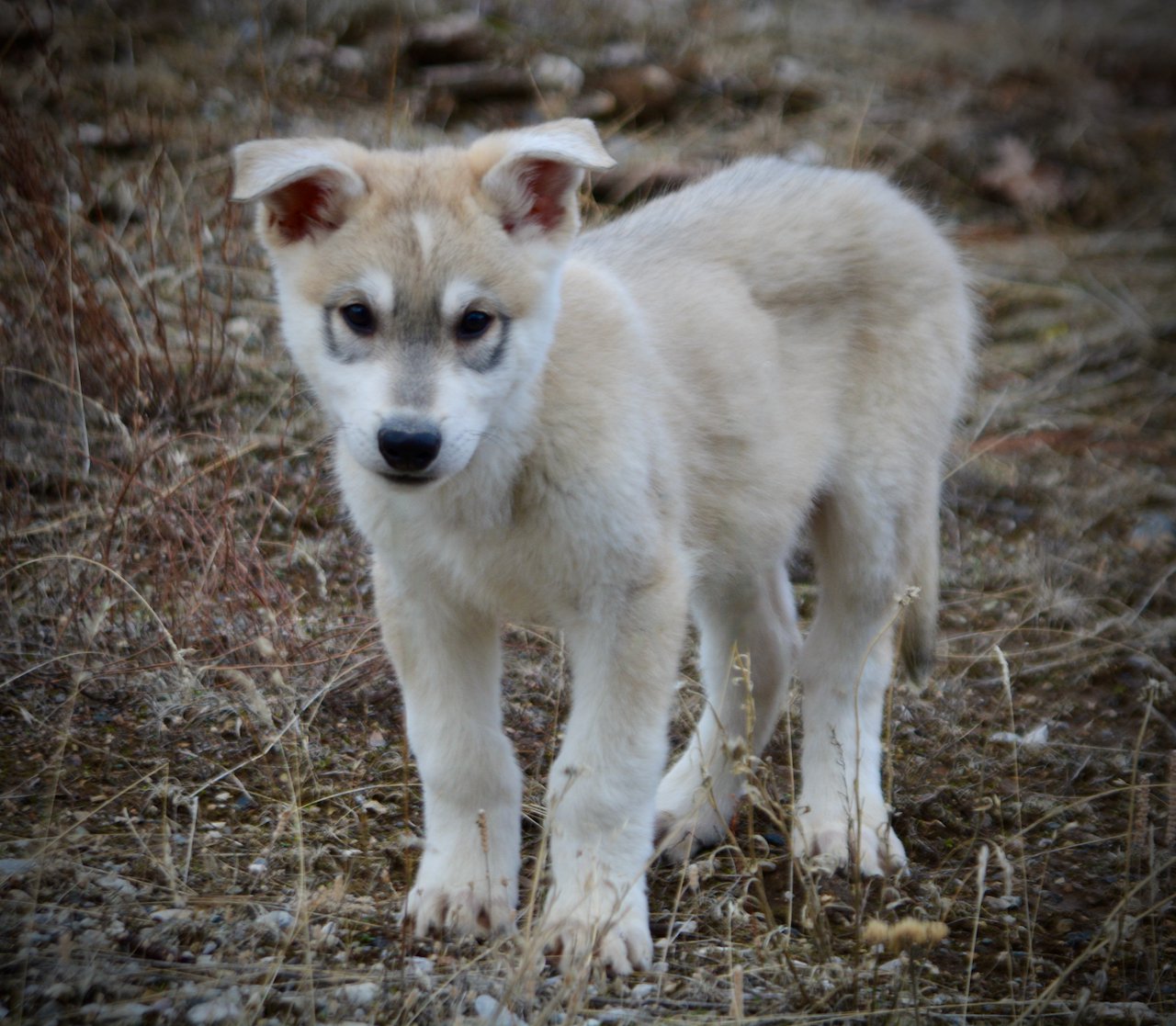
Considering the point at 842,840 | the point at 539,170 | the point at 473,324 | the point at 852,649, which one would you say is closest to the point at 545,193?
the point at 539,170

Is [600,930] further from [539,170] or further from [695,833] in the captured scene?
[539,170]

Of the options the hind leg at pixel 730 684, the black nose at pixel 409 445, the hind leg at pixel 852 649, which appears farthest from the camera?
the hind leg at pixel 730 684

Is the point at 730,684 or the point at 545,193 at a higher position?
the point at 545,193

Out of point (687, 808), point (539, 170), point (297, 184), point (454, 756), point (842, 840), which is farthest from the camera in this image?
point (687, 808)

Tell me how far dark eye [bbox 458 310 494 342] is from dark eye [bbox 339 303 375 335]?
0.65ft

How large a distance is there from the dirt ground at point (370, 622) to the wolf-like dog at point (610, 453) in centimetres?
24

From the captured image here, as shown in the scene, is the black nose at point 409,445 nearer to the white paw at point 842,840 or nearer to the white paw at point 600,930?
the white paw at point 600,930

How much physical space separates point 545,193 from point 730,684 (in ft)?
5.56

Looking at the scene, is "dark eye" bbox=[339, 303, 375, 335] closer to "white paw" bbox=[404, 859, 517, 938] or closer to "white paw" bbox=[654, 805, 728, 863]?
"white paw" bbox=[404, 859, 517, 938]

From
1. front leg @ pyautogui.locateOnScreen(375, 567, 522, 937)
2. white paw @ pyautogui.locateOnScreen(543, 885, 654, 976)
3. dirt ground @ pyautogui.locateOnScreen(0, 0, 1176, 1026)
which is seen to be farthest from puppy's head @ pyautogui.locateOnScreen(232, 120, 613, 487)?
white paw @ pyautogui.locateOnScreen(543, 885, 654, 976)

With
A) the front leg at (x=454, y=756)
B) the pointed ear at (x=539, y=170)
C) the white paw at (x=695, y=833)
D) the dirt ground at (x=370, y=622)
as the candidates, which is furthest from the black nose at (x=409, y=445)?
the white paw at (x=695, y=833)

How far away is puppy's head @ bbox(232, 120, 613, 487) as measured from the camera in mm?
2924

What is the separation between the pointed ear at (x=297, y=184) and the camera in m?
3.00

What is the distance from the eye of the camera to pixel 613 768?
10.5 feet
